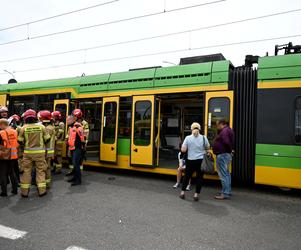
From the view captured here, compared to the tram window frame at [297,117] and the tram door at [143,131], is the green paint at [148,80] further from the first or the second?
the tram window frame at [297,117]

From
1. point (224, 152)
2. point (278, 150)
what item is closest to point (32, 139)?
point (224, 152)

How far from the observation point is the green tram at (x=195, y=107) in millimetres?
5844

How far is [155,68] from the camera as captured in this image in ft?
25.7

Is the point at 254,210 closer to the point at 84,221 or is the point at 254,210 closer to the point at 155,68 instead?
the point at 84,221

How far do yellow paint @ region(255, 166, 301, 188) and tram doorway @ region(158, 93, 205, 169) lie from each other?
4079mm

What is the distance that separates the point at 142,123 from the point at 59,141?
3114mm

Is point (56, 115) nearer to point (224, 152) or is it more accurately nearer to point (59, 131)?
point (59, 131)

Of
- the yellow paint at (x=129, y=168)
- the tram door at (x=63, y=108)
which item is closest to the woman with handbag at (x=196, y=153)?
the yellow paint at (x=129, y=168)

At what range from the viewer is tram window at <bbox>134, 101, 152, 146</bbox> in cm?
752

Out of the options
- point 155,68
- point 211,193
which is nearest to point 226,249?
point 211,193

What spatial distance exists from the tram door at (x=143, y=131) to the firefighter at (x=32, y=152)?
2505mm

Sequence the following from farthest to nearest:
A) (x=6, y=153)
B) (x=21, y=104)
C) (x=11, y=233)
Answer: (x=21, y=104), (x=6, y=153), (x=11, y=233)

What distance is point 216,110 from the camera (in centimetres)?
653

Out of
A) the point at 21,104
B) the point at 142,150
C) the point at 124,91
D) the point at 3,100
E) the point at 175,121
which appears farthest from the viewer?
the point at 3,100
